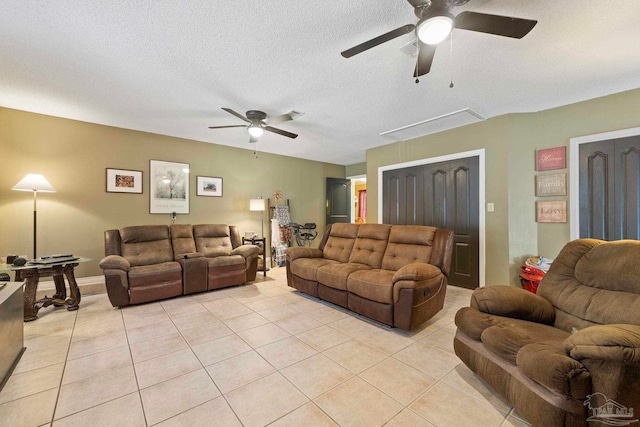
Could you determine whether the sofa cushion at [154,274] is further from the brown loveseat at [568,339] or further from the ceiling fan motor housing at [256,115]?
→ the brown loveseat at [568,339]

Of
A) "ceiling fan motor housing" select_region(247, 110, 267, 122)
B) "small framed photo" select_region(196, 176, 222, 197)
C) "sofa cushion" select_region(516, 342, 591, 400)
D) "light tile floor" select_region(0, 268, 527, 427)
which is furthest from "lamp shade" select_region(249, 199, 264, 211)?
"sofa cushion" select_region(516, 342, 591, 400)

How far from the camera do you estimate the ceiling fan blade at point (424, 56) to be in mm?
1781

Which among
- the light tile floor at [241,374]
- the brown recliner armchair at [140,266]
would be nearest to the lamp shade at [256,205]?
the brown recliner armchair at [140,266]

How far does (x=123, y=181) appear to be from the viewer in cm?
426

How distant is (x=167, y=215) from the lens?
4703 millimetres

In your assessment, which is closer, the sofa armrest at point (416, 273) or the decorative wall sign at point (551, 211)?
the sofa armrest at point (416, 273)

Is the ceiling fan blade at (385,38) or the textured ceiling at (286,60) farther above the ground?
the textured ceiling at (286,60)

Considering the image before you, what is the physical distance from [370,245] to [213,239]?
276cm

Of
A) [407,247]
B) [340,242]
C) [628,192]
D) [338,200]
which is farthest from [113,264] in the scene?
[628,192]

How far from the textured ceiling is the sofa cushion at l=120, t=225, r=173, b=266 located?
1.70 meters

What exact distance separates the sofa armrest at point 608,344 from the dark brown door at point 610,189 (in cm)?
258

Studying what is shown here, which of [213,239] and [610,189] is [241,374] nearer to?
[213,239]

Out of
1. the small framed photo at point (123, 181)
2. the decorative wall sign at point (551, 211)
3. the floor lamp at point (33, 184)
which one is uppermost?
the small framed photo at point (123, 181)

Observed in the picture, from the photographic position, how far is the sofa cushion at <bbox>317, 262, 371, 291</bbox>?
3.05 metres
